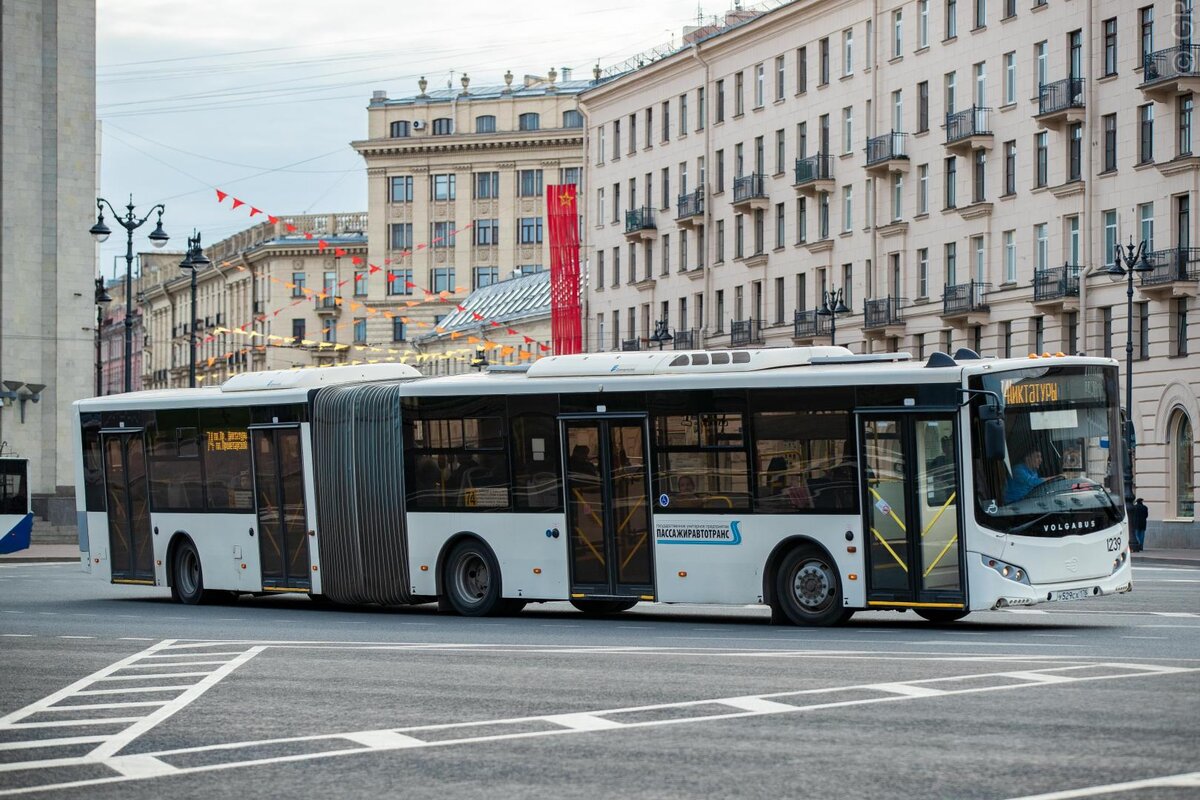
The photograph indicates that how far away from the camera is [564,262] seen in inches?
2372

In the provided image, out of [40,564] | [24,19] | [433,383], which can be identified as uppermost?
[24,19]

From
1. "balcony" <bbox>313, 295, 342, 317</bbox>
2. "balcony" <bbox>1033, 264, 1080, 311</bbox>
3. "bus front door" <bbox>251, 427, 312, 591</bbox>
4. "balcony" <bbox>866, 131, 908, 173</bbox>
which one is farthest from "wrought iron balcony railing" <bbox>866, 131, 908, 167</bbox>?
"balcony" <bbox>313, 295, 342, 317</bbox>

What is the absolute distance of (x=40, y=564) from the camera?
4616cm

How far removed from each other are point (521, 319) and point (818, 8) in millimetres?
32948

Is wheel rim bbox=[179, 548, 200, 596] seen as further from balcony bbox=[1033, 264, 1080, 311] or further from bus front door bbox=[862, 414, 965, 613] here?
balcony bbox=[1033, 264, 1080, 311]

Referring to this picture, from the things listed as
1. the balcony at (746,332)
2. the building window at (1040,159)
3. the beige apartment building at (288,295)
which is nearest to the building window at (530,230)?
the beige apartment building at (288,295)

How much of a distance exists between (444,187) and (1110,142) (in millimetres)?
74413

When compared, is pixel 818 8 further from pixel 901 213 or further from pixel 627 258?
pixel 627 258

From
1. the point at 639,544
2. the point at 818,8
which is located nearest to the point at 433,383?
the point at 639,544

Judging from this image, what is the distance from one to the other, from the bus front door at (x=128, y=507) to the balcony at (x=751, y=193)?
4850 centimetres

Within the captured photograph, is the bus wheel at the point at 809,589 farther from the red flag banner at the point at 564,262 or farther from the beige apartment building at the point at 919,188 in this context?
the red flag banner at the point at 564,262

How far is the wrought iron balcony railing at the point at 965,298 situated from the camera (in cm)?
6159

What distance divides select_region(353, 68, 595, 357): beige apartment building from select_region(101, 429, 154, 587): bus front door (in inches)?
3694

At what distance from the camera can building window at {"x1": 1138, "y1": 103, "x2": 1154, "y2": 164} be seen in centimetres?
5438
